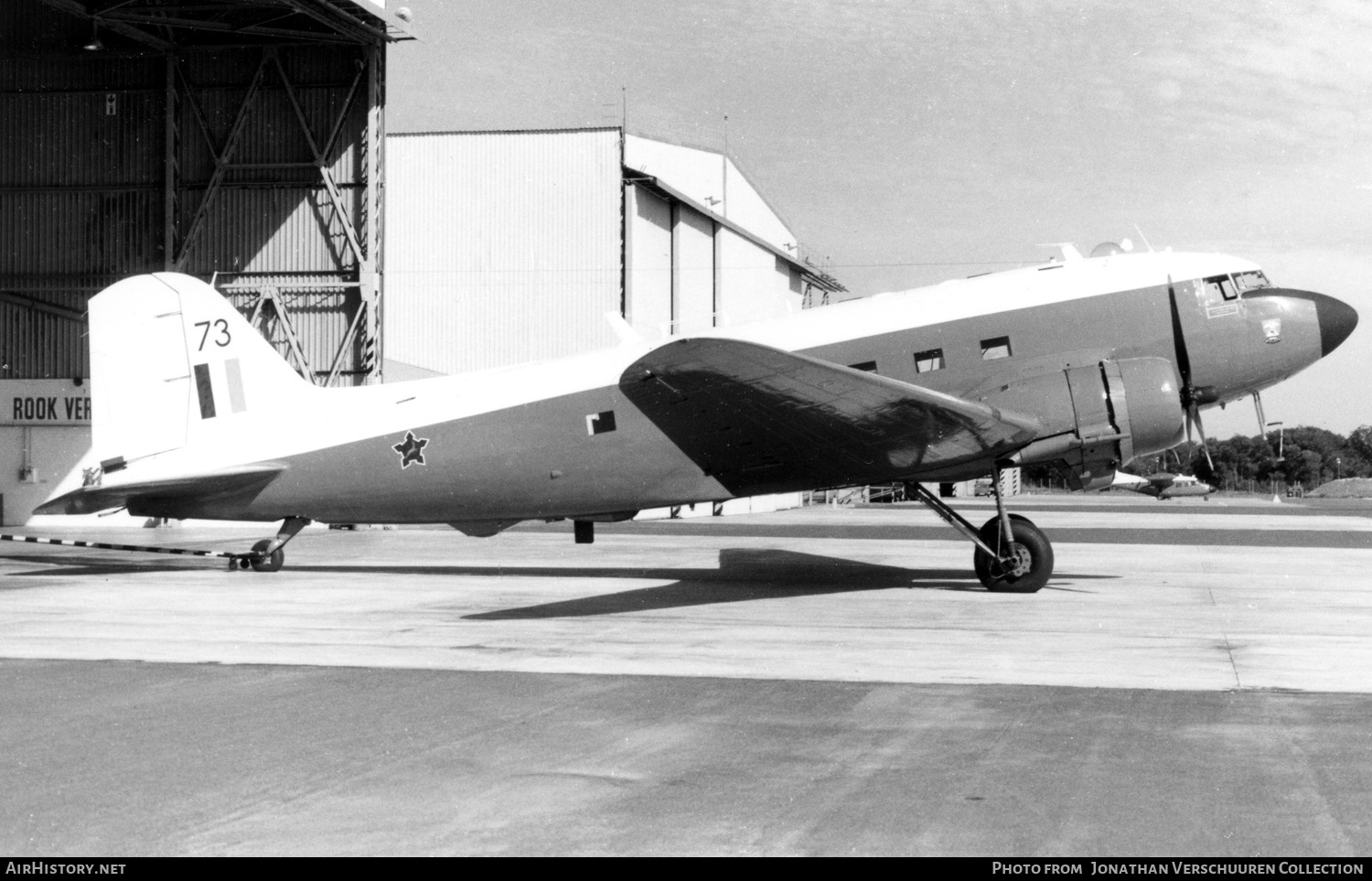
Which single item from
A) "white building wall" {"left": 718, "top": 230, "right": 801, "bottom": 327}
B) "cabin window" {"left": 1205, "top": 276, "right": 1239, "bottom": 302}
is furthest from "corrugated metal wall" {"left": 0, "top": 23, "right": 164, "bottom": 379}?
"cabin window" {"left": 1205, "top": 276, "right": 1239, "bottom": 302}

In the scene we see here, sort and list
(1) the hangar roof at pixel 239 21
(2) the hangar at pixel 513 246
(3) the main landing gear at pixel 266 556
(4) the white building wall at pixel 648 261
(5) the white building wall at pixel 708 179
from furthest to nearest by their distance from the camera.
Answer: (5) the white building wall at pixel 708 179
(4) the white building wall at pixel 648 261
(2) the hangar at pixel 513 246
(1) the hangar roof at pixel 239 21
(3) the main landing gear at pixel 266 556

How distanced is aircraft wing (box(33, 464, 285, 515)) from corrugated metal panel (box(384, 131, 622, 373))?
931 inches

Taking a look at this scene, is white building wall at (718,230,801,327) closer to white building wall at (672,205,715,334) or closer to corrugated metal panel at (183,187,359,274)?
white building wall at (672,205,715,334)

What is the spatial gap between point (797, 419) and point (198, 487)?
28.8ft

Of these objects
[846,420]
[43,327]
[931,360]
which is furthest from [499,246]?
[846,420]

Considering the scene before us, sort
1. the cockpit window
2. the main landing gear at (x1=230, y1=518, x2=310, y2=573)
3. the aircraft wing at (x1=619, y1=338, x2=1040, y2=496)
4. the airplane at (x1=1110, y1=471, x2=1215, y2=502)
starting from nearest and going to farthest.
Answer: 1. the aircraft wing at (x1=619, y1=338, x2=1040, y2=496)
2. the cockpit window
3. the main landing gear at (x1=230, y1=518, x2=310, y2=573)
4. the airplane at (x1=1110, y1=471, x2=1215, y2=502)

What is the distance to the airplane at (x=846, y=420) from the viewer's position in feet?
52.3

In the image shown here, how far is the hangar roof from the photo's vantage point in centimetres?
3319

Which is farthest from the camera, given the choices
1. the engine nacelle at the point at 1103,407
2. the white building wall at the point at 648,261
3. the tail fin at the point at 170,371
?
the white building wall at the point at 648,261

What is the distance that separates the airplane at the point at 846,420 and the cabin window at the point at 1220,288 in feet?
0.07

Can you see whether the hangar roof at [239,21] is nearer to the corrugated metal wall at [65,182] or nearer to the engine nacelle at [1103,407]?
the corrugated metal wall at [65,182]

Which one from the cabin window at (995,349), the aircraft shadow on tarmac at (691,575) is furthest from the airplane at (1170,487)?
the cabin window at (995,349)
